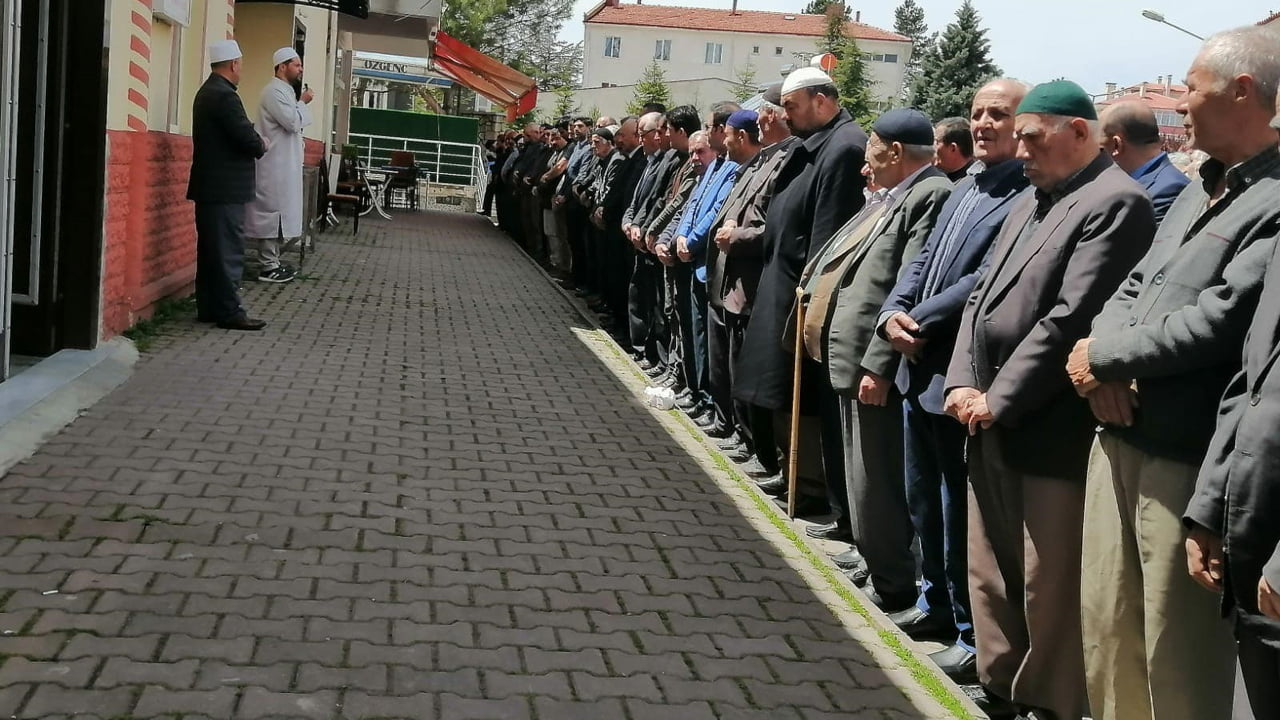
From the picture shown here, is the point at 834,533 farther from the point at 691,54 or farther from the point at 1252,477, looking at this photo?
the point at 691,54

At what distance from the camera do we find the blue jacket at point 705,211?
28.4 feet

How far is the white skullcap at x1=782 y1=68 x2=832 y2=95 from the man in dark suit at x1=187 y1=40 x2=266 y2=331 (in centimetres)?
501

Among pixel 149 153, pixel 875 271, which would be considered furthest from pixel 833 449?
pixel 149 153

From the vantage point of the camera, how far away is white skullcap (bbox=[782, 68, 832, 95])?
6906 millimetres

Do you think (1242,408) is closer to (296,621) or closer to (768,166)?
(296,621)

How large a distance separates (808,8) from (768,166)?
135m

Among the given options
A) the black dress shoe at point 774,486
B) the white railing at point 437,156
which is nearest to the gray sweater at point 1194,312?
the black dress shoe at point 774,486

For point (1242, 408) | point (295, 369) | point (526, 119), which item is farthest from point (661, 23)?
point (1242, 408)

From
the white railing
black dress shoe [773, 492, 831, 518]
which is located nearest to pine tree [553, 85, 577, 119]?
the white railing

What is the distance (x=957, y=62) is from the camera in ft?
221

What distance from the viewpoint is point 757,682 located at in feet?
14.9

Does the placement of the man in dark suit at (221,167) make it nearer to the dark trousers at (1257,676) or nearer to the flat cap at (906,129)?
the flat cap at (906,129)

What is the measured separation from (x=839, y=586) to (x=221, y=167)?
6.60 meters

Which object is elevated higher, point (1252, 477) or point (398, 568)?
point (1252, 477)
